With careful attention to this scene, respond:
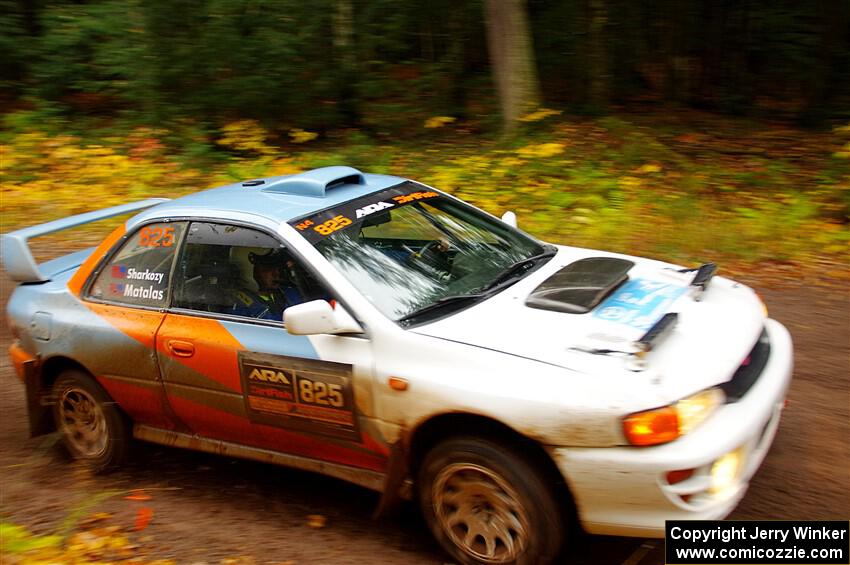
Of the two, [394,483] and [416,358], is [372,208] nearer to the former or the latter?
[416,358]

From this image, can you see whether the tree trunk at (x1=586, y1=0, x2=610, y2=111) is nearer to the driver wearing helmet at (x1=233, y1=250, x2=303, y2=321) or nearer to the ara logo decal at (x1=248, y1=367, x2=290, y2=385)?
the driver wearing helmet at (x1=233, y1=250, x2=303, y2=321)

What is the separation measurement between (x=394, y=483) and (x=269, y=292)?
1.19 metres

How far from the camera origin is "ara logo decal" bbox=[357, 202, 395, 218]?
445 centimetres

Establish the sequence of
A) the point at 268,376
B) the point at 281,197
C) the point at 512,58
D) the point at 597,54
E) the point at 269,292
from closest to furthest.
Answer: the point at 268,376, the point at 269,292, the point at 281,197, the point at 512,58, the point at 597,54

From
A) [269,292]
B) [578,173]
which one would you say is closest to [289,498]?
[269,292]

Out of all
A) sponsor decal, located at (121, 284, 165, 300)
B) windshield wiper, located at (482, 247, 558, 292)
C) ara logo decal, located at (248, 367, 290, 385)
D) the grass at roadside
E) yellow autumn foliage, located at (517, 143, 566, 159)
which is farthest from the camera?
yellow autumn foliage, located at (517, 143, 566, 159)

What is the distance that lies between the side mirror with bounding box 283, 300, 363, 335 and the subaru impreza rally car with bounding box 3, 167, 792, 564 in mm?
11

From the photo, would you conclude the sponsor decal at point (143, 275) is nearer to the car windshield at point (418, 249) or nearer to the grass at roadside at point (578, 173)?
the car windshield at point (418, 249)

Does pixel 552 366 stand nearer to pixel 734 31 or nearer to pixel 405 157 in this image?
pixel 405 157

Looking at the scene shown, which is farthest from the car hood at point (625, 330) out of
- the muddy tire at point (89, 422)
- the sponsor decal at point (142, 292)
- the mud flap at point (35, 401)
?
the mud flap at point (35, 401)

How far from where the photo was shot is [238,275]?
435cm

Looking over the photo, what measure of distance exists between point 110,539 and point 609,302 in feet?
9.31

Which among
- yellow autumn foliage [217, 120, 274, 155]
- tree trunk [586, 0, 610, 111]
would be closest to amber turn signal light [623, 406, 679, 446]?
tree trunk [586, 0, 610, 111]

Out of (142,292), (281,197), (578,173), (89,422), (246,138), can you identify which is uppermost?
(281,197)
